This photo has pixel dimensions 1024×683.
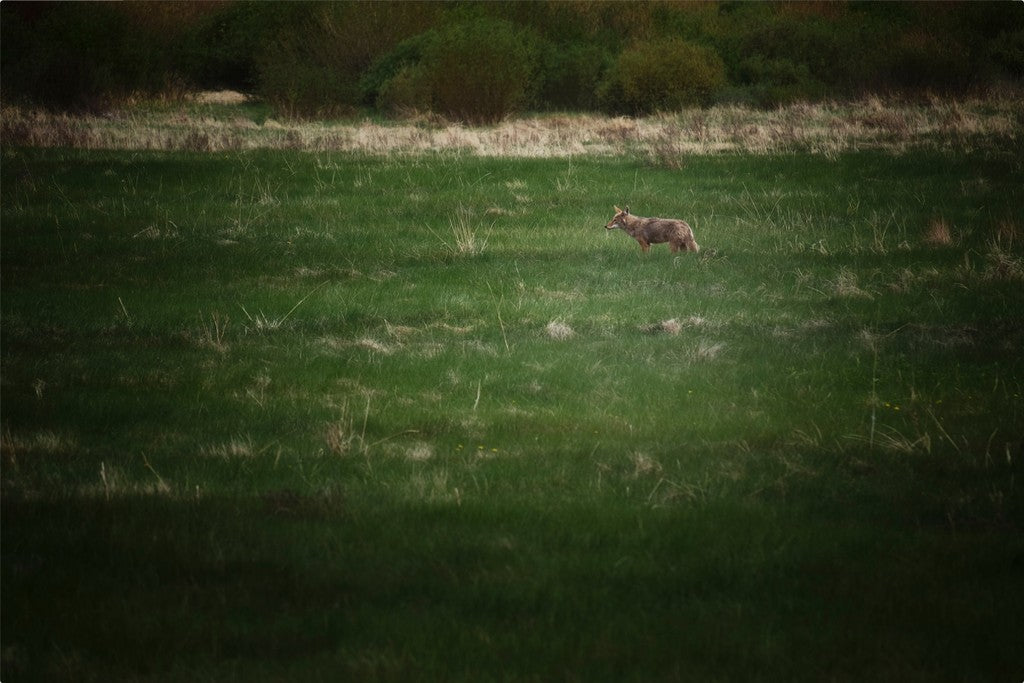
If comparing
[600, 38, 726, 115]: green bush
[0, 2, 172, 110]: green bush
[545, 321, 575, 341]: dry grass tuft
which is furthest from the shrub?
[545, 321, 575, 341]: dry grass tuft

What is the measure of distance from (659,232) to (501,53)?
23715 millimetres

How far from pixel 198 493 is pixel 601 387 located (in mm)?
3944

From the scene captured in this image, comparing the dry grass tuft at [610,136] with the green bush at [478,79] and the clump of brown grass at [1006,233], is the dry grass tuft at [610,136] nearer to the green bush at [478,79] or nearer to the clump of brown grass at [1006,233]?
the green bush at [478,79]

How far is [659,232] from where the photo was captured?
1591 cm

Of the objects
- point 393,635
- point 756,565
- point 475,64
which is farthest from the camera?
point 475,64

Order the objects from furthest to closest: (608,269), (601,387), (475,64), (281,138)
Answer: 1. (475,64)
2. (281,138)
3. (608,269)
4. (601,387)

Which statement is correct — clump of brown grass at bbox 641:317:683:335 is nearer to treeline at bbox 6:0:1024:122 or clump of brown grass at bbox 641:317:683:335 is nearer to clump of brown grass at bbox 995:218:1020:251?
clump of brown grass at bbox 995:218:1020:251

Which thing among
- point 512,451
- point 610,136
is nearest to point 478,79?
point 610,136

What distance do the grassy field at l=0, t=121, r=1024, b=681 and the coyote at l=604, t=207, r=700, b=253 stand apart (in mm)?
273

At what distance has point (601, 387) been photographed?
32.6ft

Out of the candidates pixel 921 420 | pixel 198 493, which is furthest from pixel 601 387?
pixel 198 493

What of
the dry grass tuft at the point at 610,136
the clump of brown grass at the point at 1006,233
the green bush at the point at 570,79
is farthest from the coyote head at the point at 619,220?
the green bush at the point at 570,79

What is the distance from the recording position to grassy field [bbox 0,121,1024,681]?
17.3 ft

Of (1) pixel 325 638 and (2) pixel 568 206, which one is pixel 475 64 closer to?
(2) pixel 568 206
